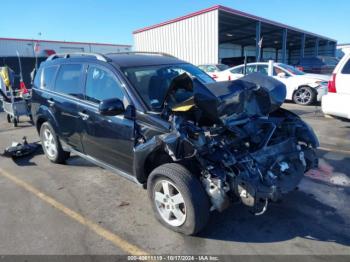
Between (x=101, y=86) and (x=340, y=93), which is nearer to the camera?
(x=101, y=86)

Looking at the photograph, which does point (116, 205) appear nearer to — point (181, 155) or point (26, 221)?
point (26, 221)

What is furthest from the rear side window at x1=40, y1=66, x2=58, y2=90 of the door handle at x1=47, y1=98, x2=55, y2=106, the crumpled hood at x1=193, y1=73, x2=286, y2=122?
the crumpled hood at x1=193, y1=73, x2=286, y2=122

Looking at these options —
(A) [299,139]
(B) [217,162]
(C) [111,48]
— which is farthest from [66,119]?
(C) [111,48]

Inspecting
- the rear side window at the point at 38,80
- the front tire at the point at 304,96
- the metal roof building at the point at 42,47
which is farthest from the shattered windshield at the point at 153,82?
the metal roof building at the point at 42,47

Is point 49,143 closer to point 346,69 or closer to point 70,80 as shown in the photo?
point 70,80

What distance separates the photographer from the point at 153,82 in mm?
3885

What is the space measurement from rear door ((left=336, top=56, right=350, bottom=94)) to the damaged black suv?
3.02m

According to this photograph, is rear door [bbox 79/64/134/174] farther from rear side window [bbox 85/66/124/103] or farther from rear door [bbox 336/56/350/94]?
rear door [bbox 336/56/350/94]

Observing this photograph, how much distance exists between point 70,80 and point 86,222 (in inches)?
88.6

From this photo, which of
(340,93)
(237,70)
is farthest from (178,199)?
(237,70)

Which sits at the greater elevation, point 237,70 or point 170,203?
point 237,70

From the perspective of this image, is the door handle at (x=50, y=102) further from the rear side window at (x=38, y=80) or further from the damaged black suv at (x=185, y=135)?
the rear side window at (x=38, y=80)

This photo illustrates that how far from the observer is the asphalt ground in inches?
118

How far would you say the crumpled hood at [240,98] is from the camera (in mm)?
3049
